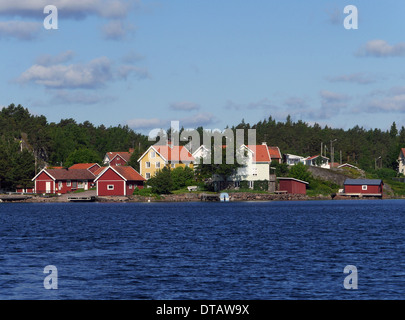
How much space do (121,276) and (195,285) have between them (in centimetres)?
405

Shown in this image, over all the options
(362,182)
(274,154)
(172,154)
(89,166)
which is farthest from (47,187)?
(362,182)

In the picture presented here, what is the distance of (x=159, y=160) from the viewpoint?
386ft

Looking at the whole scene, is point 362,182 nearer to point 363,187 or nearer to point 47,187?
point 363,187

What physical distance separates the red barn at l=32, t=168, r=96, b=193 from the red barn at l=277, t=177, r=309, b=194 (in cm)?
3363

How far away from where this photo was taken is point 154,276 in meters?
28.9

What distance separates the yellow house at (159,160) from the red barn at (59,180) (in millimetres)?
9864

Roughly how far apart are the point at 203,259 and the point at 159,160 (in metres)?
83.8

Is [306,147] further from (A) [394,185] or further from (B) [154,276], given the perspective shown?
(B) [154,276]

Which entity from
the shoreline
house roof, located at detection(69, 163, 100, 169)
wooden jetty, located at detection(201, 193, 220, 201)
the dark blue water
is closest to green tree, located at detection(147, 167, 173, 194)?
the shoreline

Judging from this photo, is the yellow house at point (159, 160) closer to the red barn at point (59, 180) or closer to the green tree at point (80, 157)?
the red barn at point (59, 180)

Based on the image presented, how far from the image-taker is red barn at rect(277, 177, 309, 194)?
363 ft

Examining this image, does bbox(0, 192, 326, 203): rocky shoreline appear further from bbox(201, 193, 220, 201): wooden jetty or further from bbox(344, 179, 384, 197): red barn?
bbox(344, 179, 384, 197): red barn
